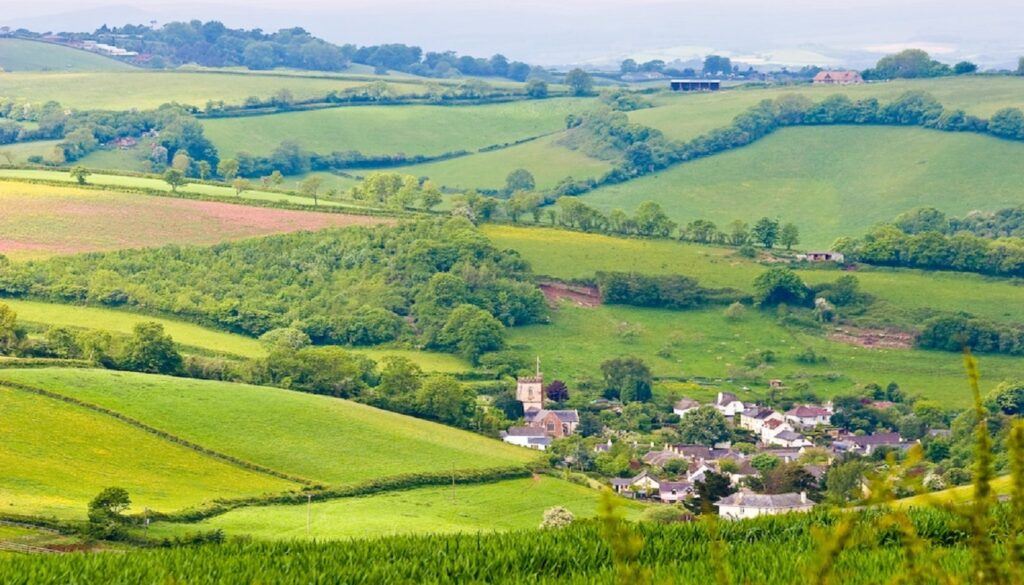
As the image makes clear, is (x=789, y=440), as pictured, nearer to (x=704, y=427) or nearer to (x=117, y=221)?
(x=704, y=427)

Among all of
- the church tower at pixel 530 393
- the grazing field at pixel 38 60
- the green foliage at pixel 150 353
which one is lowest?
the church tower at pixel 530 393

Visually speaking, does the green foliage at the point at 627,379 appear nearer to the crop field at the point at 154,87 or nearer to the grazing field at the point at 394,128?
the grazing field at the point at 394,128

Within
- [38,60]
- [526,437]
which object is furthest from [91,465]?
[38,60]

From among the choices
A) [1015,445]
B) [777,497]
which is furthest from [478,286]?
[1015,445]

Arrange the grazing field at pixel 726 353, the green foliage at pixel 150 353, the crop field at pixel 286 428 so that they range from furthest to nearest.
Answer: the grazing field at pixel 726 353, the green foliage at pixel 150 353, the crop field at pixel 286 428

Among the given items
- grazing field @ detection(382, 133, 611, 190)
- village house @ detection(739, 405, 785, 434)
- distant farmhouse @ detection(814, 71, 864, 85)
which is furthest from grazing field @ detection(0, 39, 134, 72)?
village house @ detection(739, 405, 785, 434)

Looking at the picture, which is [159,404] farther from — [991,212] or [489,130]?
[489,130]

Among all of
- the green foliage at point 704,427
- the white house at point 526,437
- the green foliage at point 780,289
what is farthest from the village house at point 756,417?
the green foliage at point 780,289
